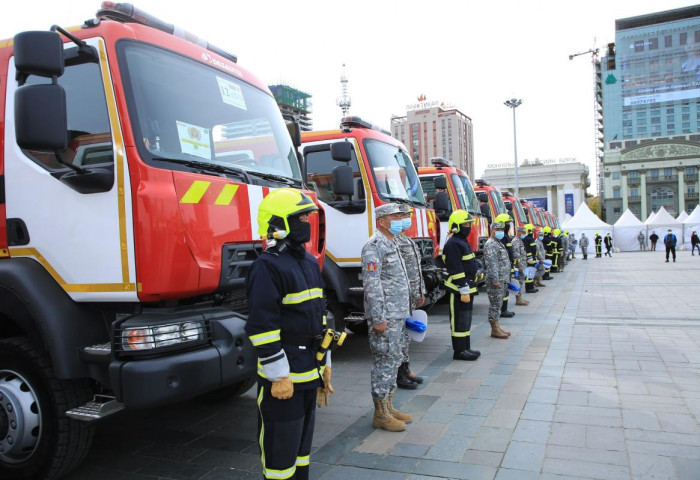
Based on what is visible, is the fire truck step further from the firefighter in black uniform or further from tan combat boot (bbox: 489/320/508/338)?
tan combat boot (bbox: 489/320/508/338)

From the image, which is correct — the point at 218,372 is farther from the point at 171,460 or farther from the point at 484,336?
the point at 484,336

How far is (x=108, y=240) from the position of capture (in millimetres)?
3291

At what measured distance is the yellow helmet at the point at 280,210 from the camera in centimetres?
290

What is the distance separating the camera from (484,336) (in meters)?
8.66

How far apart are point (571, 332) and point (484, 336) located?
1.47 m

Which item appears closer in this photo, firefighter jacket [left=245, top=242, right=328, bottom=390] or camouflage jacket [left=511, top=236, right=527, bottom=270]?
firefighter jacket [left=245, top=242, right=328, bottom=390]

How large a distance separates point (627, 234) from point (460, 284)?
43549 millimetres

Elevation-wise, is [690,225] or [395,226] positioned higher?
[395,226]

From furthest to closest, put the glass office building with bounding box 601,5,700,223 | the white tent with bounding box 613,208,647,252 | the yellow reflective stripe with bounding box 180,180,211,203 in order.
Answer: the glass office building with bounding box 601,5,700,223 → the white tent with bounding box 613,208,647,252 → the yellow reflective stripe with bounding box 180,180,211,203

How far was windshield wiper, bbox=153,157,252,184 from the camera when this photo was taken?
347cm

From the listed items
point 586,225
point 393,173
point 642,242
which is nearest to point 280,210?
point 393,173

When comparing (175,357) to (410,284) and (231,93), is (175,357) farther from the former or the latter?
(410,284)

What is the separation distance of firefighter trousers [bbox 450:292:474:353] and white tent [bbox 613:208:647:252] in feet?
140

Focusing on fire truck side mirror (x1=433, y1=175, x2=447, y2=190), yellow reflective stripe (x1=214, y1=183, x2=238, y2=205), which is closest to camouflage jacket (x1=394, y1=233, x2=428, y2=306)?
yellow reflective stripe (x1=214, y1=183, x2=238, y2=205)
